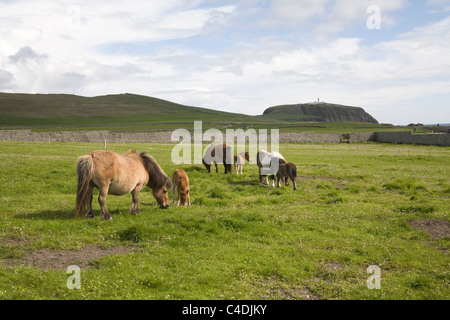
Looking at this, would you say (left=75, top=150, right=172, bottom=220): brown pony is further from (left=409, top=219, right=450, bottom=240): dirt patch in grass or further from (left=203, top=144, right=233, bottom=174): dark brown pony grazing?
(left=203, top=144, right=233, bottom=174): dark brown pony grazing

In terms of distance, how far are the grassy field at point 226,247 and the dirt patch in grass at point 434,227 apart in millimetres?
214

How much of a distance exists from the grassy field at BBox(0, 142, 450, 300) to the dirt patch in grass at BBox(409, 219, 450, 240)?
0.70 ft

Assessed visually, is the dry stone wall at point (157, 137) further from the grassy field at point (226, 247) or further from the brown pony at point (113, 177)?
the brown pony at point (113, 177)

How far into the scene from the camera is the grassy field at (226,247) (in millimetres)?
7480

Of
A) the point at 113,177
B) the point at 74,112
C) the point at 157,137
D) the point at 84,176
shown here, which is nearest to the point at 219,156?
the point at 113,177

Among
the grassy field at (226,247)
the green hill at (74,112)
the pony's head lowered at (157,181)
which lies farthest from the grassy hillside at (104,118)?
the grassy field at (226,247)

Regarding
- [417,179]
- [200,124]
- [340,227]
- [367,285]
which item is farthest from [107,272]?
[200,124]

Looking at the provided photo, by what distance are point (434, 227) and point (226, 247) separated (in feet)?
25.5

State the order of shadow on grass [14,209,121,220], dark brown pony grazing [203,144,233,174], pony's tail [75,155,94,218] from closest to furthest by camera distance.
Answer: pony's tail [75,155,94,218] < shadow on grass [14,209,121,220] < dark brown pony grazing [203,144,233,174]

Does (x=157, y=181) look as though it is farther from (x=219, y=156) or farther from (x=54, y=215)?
(x=219, y=156)

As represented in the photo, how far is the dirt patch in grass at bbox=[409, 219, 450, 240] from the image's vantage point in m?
11.7

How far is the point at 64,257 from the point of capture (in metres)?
9.05

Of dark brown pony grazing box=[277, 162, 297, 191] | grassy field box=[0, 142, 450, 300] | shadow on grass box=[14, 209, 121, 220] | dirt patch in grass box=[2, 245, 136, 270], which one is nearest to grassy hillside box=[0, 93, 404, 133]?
dark brown pony grazing box=[277, 162, 297, 191]
